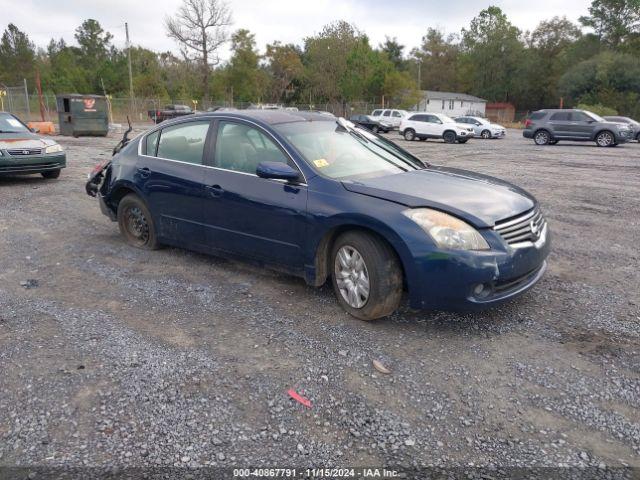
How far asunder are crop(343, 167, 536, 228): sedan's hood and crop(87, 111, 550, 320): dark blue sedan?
0.04 feet

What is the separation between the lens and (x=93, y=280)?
16.7ft

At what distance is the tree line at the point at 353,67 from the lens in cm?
5306

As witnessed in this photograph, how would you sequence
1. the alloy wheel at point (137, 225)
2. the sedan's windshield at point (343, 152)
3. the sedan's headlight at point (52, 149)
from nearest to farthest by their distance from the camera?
the sedan's windshield at point (343, 152)
the alloy wheel at point (137, 225)
the sedan's headlight at point (52, 149)

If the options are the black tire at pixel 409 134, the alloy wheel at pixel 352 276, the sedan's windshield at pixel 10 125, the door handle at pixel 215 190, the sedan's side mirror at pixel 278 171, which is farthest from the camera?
the black tire at pixel 409 134

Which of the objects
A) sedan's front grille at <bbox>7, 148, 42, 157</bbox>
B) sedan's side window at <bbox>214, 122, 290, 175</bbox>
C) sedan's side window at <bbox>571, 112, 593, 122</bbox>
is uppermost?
sedan's side window at <bbox>571, 112, 593, 122</bbox>

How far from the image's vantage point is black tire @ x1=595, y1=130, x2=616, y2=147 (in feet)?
74.5

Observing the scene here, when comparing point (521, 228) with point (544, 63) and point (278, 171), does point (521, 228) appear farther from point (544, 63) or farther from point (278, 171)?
point (544, 63)

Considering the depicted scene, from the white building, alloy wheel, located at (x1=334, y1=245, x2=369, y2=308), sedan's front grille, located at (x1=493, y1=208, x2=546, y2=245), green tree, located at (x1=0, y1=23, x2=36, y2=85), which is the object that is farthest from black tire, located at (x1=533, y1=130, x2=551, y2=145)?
green tree, located at (x1=0, y1=23, x2=36, y2=85)

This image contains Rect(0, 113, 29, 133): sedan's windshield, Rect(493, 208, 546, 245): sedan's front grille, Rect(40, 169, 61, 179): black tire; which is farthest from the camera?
Rect(40, 169, 61, 179): black tire

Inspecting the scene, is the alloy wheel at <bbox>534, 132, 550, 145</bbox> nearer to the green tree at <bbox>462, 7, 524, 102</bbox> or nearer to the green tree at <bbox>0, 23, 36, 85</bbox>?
the green tree at <bbox>462, 7, 524, 102</bbox>

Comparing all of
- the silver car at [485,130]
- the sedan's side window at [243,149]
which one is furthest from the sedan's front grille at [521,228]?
the silver car at [485,130]

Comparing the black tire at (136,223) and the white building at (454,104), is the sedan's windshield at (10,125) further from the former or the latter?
the white building at (454,104)

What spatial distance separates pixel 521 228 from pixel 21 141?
32.7 feet

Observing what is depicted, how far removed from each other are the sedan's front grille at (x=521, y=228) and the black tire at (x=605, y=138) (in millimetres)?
21686
